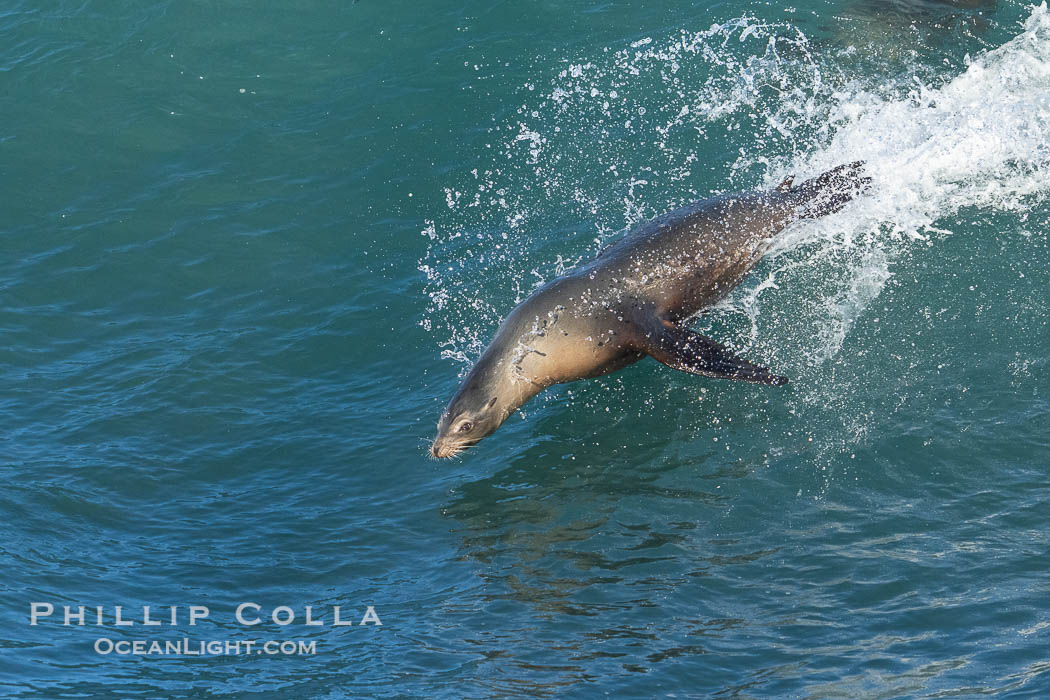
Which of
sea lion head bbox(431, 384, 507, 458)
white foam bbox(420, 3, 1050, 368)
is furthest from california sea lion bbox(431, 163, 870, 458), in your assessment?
white foam bbox(420, 3, 1050, 368)

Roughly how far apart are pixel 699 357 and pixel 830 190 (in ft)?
10.0

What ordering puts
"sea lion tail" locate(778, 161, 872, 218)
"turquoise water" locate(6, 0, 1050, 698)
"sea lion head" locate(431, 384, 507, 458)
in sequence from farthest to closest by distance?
1. "sea lion tail" locate(778, 161, 872, 218)
2. "sea lion head" locate(431, 384, 507, 458)
3. "turquoise water" locate(6, 0, 1050, 698)

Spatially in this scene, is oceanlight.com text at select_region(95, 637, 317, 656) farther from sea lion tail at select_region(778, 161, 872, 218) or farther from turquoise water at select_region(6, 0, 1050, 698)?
sea lion tail at select_region(778, 161, 872, 218)

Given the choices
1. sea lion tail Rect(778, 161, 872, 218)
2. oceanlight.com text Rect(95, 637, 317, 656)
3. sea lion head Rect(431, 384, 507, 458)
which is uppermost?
sea lion tail Rect(778, 161, 872, 218)

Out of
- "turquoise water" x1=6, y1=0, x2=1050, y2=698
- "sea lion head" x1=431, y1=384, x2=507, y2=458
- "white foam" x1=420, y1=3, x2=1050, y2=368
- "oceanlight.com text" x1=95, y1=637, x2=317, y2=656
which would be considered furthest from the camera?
"white foam" x1=420, y1=3, x2=1050, y2=368

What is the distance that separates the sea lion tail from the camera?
10.9 meters

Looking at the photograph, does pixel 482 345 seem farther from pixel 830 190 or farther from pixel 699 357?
pixel 830 190

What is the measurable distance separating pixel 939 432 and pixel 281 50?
11.6 m

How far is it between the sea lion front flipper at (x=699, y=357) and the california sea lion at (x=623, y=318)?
1 cm

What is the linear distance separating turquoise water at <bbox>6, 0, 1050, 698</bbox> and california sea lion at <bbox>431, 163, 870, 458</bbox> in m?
0.61

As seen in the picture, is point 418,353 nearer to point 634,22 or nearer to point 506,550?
point 506,550

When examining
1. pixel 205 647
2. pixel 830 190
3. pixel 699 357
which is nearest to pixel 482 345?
pixel 699 357

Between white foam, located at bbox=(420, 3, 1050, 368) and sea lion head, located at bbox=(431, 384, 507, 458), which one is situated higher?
Result: white foam, located at bbox=(420, 3, 1050, 368)

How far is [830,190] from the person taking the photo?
11148mm
